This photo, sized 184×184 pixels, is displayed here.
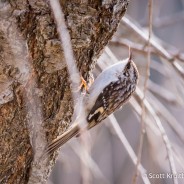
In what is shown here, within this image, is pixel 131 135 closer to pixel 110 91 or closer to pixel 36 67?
pixel 110 91

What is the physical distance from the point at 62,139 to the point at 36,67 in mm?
253

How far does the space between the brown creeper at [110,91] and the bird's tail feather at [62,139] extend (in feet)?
0.61

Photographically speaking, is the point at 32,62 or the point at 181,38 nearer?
the point at 32,62

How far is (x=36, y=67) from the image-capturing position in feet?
4.99

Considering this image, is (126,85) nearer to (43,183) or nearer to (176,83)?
(176,83)

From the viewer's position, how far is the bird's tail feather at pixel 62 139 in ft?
5.32

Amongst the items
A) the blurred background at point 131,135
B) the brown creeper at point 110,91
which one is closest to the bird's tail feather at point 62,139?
the brown creeper at point 110,91

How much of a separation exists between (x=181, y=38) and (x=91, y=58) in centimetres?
251

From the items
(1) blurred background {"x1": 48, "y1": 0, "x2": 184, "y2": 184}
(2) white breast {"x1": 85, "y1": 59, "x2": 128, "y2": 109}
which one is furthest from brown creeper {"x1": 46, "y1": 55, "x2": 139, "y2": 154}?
(1) blurred background {"x1": 48, "y1": 0, "x2": 184, "y2": 184}

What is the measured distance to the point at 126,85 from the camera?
7.09 ft

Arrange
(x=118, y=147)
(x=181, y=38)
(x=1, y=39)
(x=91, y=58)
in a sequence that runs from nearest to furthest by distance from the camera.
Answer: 1. (x=1, y=39)
2. (x=91, y=58)
3. (x=118, y=147)
4. (x=181, y=38)

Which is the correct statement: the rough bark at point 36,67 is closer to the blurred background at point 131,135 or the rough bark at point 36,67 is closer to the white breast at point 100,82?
the white breast at point 100,82

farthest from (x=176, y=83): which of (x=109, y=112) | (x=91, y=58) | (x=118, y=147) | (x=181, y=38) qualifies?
(x=181, y=38)

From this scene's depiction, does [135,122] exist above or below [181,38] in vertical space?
below
